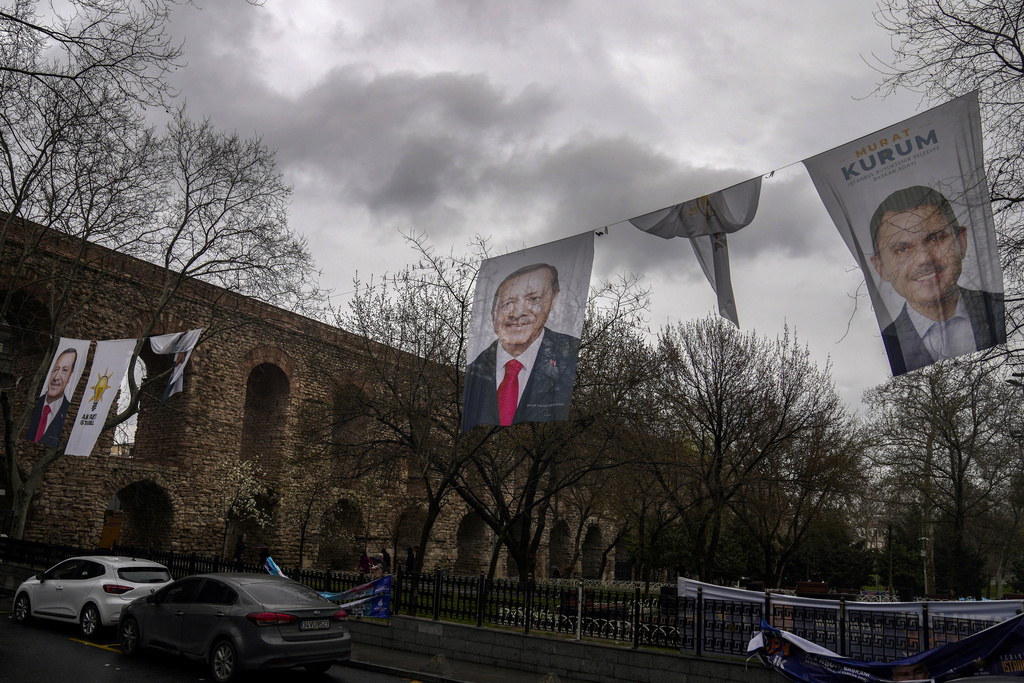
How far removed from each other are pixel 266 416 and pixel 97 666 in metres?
20.8

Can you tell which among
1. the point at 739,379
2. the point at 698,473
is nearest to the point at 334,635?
the point at 698,473

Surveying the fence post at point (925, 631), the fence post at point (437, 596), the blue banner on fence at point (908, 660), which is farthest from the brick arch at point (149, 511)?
the fence post at point (925, 631)

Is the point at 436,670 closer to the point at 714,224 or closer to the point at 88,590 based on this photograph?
the point at 88,590

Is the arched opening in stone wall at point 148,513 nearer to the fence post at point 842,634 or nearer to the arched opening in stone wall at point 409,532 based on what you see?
the arched opening in stone wall at point 409,532

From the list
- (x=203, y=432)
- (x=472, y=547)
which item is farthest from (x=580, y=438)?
(x=472, y=547)

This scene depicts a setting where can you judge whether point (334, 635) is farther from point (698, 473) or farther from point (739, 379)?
point (739, 379)

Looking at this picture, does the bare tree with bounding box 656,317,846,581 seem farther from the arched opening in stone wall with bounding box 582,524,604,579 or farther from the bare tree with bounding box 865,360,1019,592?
the arched opening in stone wall with bounding box 582,524,604,579

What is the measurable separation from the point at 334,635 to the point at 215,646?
4.61ft

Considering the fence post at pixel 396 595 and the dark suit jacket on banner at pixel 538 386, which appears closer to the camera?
the dark suit jacket on banner at pixel 538 386

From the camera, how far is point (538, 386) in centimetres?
1012

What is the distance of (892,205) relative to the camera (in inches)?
286

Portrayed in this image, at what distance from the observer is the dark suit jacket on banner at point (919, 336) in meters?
6.53

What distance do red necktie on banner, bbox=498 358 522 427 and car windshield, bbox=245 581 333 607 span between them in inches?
138

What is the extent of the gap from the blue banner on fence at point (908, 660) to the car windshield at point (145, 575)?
954 cm
